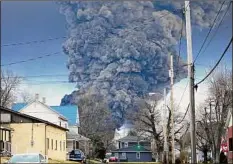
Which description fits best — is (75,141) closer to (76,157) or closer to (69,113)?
(69,113)

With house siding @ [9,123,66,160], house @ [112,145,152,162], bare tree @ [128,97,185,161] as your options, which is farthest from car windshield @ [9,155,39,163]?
house @ [112,145,152,162]

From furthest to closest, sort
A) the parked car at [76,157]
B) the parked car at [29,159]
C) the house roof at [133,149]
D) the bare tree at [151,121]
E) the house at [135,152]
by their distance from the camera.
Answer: the house roof at [133,149] → the house at [135,152] → the bare tree at [151,121] → the parked car at [76,157] → the parked car at [29,159]

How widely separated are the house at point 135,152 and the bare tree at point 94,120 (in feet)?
64.8

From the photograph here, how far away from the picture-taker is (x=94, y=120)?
9912cm

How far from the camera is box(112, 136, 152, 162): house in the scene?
128250mm

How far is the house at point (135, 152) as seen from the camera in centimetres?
12825

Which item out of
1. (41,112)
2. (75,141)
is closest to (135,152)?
(75,141)

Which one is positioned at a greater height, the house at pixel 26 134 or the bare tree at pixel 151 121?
the bare tree at pixel 151 121

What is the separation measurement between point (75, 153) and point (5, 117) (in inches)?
654

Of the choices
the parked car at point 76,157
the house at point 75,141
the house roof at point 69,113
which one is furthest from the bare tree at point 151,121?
the parked car at point 76,157

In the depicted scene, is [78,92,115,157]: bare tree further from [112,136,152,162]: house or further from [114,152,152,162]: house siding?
[114,152,152,162]: house siding

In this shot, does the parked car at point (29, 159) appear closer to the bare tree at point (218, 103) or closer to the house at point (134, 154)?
the bare tree at point (218, 103)

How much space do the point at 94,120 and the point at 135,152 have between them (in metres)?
33.9

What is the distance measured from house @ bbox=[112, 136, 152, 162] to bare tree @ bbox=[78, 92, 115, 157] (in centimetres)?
1976
